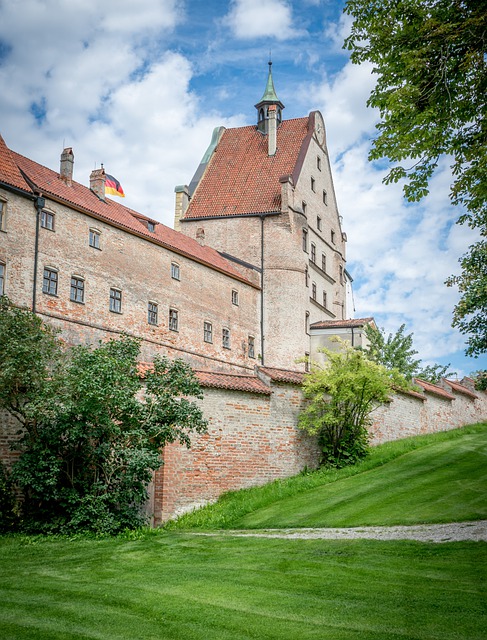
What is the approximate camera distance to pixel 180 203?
→ 5009cm

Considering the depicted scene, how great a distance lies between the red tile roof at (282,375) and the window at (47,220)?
12966 mm

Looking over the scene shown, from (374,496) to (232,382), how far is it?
19.7 feet

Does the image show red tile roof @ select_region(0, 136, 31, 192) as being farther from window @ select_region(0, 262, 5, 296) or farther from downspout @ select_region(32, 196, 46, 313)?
window @ select_region(0, 262, 5, 296)

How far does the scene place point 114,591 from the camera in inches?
417

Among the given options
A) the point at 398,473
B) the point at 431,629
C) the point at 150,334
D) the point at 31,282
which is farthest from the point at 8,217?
the point at 431,629

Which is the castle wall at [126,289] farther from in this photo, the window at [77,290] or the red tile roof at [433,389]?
the red tile roof at [433,389]

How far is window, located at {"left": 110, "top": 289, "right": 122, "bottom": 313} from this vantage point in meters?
34.3

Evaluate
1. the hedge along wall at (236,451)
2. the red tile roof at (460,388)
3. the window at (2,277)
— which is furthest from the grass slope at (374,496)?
the window at (2,277)

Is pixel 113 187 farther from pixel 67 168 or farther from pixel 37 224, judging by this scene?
pixel 37 224

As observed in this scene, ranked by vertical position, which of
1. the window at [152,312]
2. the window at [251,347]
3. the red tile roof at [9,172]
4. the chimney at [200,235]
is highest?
the chimney at [200,235]

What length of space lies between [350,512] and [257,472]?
5.58 metres

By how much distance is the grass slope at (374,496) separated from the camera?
1684cm

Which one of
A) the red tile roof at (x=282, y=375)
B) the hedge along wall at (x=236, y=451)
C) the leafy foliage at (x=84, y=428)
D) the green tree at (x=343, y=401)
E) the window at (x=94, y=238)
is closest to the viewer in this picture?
the leafy foliage at (x=84, y=428)

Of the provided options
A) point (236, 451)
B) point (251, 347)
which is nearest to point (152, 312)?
point (251, 347)
